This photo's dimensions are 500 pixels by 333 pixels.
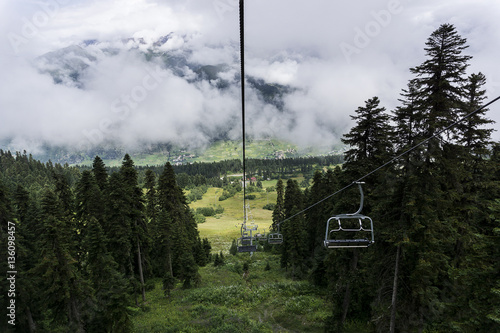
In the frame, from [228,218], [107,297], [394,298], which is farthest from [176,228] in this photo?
[228,218]

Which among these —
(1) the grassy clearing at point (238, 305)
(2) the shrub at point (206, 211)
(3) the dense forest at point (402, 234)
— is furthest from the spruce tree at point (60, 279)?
(2) the shrub at point (206, 211)

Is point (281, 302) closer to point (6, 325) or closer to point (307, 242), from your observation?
point (307, 242)

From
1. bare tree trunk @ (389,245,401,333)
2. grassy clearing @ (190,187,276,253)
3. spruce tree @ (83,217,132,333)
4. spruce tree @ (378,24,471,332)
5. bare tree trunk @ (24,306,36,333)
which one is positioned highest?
spruce tree @ (378,24,471,332)

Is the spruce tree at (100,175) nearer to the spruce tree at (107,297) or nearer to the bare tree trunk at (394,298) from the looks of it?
the spruce tree at (107,297)

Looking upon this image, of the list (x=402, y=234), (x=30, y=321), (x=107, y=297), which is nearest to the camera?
(x=402, y=234)

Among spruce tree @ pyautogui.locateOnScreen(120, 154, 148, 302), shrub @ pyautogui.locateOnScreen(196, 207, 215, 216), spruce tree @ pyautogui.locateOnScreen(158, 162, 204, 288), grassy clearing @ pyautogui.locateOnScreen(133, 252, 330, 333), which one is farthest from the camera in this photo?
shrub @ pyautogui.locateOnScreen(196, 207, 215, 216)

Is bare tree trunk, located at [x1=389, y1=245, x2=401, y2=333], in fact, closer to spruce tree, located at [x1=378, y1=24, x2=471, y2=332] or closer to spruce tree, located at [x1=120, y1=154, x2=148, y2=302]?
spruce tree, located at [x1=378, y1=24, x2=471, y2=332]

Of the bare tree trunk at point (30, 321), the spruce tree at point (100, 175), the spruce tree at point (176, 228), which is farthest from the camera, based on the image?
the spruce tree at point (176, 228)

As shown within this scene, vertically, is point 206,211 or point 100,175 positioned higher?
point 100,175

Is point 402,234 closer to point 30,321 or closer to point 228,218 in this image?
point 30,321

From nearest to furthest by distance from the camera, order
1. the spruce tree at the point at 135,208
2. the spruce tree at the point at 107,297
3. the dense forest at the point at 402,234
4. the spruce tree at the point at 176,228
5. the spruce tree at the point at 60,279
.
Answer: the dense forest at the point at 402,234 < the spruce tree at the point at 60,279 < the spruce tree at the point at 107,297 < the spruce tree at the point at 135,208 < the spruce tree at the point at 176,228

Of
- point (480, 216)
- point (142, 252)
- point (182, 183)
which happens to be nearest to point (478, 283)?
point (480, 216)

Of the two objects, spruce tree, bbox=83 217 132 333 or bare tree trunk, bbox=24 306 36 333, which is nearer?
spruce tree, bbox=83 217 132 333

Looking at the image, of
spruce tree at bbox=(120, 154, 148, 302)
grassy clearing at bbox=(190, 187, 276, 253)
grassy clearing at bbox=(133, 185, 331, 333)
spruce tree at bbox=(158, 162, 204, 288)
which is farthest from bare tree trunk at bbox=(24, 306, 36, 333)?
grassy clearing at bbox=(190, 187, 276, 253)
